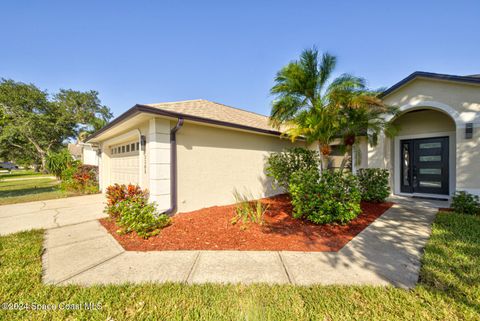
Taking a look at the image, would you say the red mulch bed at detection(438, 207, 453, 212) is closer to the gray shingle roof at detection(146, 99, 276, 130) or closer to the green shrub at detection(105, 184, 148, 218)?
the gray shingle roof at detection(146, 99, 276, 130)

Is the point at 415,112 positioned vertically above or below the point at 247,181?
above

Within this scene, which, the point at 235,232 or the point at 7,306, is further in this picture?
the point at 235,232

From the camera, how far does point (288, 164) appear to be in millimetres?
7707

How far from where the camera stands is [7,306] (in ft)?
7.45

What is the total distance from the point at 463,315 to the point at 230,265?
275 centimetres

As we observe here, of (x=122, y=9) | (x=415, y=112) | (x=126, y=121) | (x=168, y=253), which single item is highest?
(x=122, y=9)

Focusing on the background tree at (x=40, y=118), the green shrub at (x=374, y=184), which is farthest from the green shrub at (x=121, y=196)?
the background tree at (x=40, y=118)

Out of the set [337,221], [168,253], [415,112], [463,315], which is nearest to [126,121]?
[168,253]

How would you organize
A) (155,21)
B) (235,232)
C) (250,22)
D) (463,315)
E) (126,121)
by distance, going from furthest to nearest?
1. (250,22)
2. (155,21)
3. (126,121)
4. (235,232)
5. (463,315)

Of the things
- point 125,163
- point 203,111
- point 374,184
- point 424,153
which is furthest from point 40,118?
point 424,153

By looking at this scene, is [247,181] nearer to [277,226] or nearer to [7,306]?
[277,226]

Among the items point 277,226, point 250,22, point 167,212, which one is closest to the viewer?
point 277,226

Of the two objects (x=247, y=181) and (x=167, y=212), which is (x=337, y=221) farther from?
(x=167, y=212)

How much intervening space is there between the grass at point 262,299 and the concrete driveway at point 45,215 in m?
2.84
